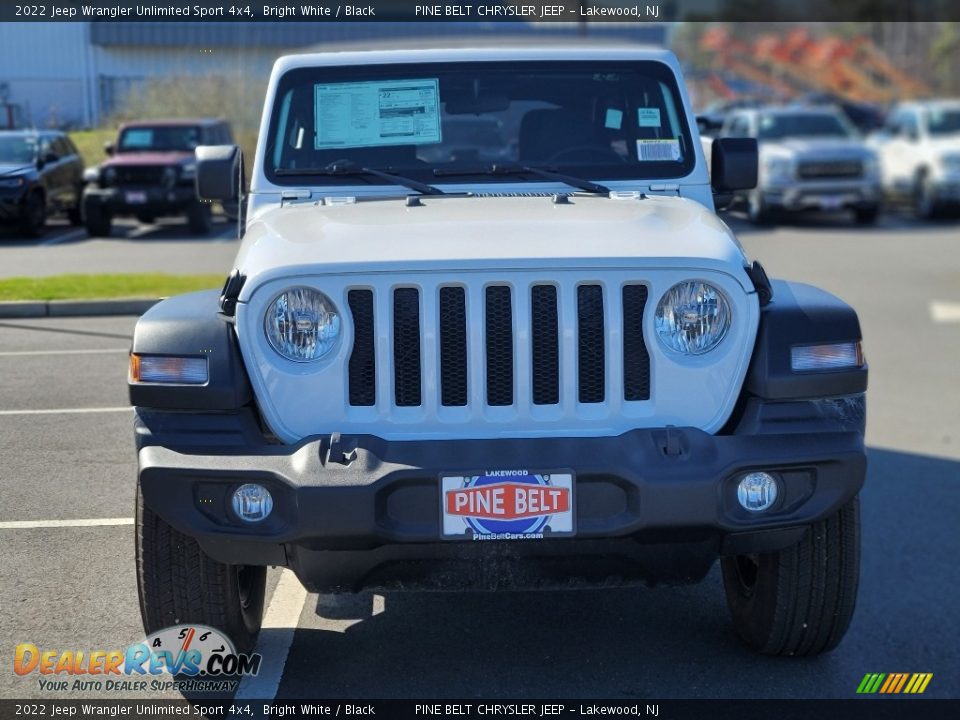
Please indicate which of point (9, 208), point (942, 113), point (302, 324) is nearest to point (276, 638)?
point (302, 324)

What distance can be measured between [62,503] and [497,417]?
2598 millimetres

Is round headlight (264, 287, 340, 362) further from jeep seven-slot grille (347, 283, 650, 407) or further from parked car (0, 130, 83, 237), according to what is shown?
parked car (0, 130, 83, 237)

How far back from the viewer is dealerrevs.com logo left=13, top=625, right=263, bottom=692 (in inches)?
162

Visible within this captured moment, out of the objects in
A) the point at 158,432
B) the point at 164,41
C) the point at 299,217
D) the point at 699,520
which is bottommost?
the point at 699,520

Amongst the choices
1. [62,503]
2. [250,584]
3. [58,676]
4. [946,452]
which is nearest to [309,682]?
[250,584]

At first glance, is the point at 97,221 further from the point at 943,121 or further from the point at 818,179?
the point at 943,121

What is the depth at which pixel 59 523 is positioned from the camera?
552 cm

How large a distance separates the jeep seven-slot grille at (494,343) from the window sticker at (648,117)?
172 cm

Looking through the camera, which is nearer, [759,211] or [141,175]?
[141,175]

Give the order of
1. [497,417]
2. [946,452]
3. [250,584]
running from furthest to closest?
[946,452] < [250,584] < [497,417]

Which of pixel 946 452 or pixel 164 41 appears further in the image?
pixel 164 41

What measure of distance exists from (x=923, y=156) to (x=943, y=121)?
1024 millimetres

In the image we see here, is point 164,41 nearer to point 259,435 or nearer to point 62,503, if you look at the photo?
point 62,503

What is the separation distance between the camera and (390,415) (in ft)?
12.6
